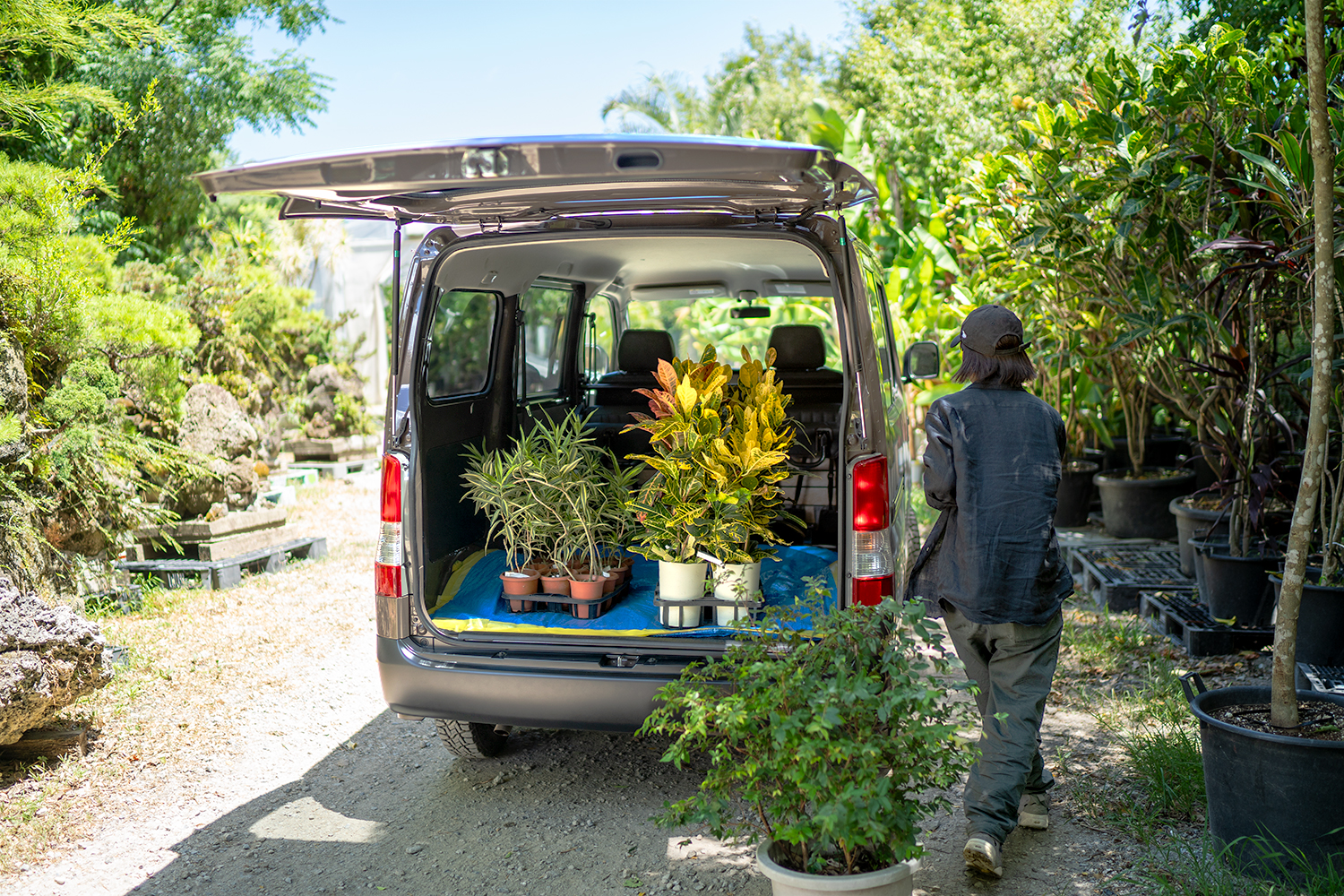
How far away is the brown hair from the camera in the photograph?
10.0 ft

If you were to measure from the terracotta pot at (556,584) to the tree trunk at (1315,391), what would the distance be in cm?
234

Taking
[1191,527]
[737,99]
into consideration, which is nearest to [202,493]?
[1191,527]

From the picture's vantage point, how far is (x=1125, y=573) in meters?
6.39

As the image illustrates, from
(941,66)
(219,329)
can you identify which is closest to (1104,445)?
(941,66)

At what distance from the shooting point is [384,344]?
71.7ft

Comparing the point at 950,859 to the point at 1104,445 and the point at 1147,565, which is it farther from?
the point at 1104,445

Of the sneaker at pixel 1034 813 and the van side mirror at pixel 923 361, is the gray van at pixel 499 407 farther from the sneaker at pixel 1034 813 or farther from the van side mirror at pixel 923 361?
the sneaker at pixel 1034 813

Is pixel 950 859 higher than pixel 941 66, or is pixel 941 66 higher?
pixel 941 66

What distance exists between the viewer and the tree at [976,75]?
11.7 meters

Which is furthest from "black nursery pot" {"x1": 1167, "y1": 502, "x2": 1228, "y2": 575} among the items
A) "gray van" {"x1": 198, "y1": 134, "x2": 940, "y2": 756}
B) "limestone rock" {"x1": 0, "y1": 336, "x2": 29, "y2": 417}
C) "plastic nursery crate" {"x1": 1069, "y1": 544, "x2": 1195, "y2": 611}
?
"limestone rock" {"x1": 0, "y1": 336, "x2": 29, "y2": 417}

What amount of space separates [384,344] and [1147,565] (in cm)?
1823

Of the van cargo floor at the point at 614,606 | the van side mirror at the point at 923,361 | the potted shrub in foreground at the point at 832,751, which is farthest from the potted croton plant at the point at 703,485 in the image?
the van side mirror at the point at 923,361

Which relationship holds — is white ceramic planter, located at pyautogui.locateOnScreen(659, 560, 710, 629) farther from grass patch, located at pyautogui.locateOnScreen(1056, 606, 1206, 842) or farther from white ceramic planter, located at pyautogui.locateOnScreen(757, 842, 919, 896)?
grass patch, located at pyautogui.locateOnScreen(1056, 606, 1206, 842)

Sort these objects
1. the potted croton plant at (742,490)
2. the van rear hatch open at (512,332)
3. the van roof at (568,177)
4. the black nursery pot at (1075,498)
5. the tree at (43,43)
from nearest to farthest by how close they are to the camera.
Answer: the van roof at (568,177) → the van rear hatch open at (512,332) → the potted croton plant at (742,490) → the tree at (43,43) → the black nursery pot at (1075,498)
